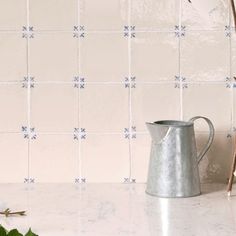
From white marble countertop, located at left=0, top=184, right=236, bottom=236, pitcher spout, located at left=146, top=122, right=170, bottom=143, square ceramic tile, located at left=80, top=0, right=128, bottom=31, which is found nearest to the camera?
white marble countertop, located at left=0, top=184, right=236, bottom=236

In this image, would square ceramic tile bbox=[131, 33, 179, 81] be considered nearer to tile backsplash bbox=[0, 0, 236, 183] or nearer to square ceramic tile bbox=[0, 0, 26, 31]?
A: tile backsplash bbox=[0, 0, 236, 183]

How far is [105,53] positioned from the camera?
4.02 ft

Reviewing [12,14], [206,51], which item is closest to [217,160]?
[206,51]

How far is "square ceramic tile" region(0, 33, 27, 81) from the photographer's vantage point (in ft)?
4.03

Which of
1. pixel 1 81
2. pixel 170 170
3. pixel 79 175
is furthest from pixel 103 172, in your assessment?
pixel 1 81

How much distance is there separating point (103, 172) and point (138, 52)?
287 millimetres

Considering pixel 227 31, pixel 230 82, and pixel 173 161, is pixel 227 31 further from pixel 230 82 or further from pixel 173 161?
pixel 173 161

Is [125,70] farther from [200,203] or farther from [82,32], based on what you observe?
[200,203]

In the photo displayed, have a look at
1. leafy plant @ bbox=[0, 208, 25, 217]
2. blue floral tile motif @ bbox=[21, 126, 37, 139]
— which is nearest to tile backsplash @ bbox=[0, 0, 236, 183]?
blue floral tile motif @ bbox=[21, 126, 37, 139]

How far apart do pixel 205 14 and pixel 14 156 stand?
21.4 inches

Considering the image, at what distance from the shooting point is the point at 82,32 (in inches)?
48.2

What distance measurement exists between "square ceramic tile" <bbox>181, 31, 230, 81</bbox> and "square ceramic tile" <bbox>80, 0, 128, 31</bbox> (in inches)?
5.9

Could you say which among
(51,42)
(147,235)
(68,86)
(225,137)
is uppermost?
(51,42)

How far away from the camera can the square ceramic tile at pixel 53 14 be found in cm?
122
